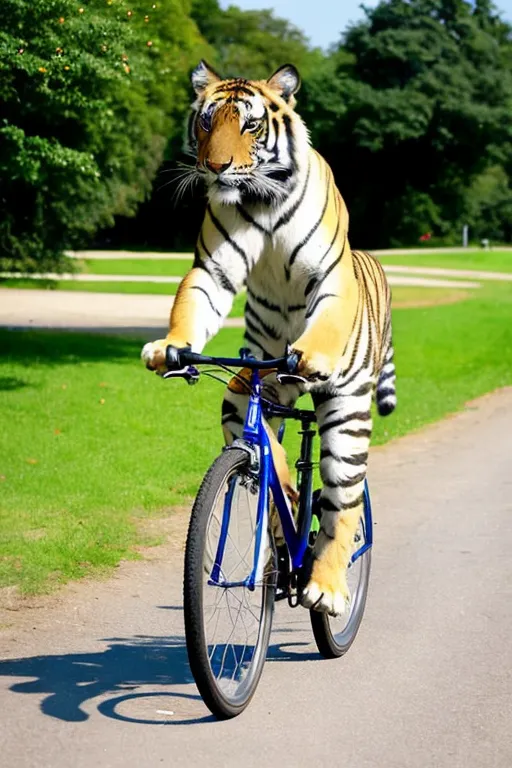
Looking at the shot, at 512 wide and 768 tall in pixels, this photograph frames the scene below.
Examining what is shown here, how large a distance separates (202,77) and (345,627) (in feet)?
8.09

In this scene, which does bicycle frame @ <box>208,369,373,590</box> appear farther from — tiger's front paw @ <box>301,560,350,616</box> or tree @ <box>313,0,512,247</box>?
tree @ <box>313,0,512,247</box>

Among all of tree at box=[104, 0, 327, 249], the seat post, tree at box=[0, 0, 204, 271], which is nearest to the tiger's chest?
the seat post

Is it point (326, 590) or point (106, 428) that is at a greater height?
point (326, 590)

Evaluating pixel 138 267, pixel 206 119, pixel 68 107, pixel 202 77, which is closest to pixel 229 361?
pixel 206 119

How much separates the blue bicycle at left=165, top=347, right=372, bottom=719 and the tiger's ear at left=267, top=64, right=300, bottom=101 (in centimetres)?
114

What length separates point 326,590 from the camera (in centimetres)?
518

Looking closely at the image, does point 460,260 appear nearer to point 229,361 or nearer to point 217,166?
point 217,166

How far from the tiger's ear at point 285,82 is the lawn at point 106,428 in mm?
2797

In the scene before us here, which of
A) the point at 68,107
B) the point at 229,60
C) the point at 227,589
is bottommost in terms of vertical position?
the point at 227,589

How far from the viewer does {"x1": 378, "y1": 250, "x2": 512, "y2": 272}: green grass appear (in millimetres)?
44469

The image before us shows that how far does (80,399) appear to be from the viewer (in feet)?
44.2

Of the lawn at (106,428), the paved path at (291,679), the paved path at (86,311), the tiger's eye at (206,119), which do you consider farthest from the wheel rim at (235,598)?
the paved path at (86,311)

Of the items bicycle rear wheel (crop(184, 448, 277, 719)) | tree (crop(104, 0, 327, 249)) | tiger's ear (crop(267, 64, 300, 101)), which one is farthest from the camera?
tree (crop(104, 0, 327, 249))

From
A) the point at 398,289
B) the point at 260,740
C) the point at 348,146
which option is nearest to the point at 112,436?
the point at 260,740
